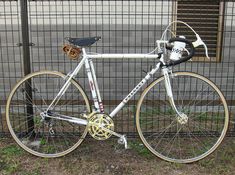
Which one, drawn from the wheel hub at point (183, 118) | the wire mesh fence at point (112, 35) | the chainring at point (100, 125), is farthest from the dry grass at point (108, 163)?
the wire mesh fence at point (112, 35)

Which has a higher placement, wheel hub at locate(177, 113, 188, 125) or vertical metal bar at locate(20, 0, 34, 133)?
vertical metal bar at locate(20, 0, 34, 133)

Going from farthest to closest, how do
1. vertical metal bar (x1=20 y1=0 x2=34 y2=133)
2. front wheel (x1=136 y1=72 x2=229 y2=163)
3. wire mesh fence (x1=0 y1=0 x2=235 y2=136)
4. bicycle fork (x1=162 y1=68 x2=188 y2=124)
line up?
wire mesh fence (x1=0 y1=0 x2=235 y2=136) → vertical metal bar (x1=20 y1=0 x2=34 y2=133) → front wheel (x1=136 y1=72 x2=229 y2=163) → bicycle fork (x1=162 y1=68 x2=188 y2=124)

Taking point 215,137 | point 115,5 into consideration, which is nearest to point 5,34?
point 115,5

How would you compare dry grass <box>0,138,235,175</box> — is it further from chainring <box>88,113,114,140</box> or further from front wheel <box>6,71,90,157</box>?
chainring <box>88,113,114,140</box>

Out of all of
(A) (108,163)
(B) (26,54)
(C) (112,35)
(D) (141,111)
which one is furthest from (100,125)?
(C) (112,35)

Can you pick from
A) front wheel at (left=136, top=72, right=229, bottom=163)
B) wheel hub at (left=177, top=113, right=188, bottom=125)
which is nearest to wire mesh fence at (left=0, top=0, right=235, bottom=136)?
front wheel at (left=136, top=72, right=229, bottom=163)

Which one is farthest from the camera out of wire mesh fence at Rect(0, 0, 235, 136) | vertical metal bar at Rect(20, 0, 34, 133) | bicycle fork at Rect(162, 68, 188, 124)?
wire mesh fence at Rect(0, 0, 235, 136)

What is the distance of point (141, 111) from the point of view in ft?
13.4

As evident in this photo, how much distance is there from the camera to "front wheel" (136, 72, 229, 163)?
3824mm

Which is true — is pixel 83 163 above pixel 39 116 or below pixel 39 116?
below

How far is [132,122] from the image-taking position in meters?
5.05

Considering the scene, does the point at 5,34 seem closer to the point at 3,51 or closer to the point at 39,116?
the point at 3,51

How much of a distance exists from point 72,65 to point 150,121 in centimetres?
149

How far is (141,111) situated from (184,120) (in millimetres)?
557
